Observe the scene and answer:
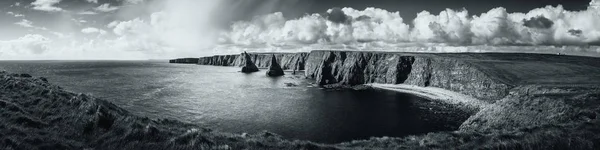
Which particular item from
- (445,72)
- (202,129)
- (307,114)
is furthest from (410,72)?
(202,129)

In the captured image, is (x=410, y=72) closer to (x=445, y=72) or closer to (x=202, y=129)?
(x=445, y=72)

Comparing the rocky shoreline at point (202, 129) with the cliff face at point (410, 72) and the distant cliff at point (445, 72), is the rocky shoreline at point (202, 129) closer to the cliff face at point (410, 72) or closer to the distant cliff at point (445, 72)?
the distant cliff at point (445, 72)

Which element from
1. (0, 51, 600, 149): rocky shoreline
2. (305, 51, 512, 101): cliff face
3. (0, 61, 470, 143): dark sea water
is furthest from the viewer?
(305, 51, 512, 101): cliff face

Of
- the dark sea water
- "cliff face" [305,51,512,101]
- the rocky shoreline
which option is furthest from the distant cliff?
the rocky shoreline

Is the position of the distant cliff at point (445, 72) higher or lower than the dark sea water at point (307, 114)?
higher

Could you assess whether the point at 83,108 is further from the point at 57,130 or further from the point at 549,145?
the point at 549,145

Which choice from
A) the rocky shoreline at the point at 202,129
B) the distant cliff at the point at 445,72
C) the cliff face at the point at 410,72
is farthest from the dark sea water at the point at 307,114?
the distant cliff at the point at 445,72

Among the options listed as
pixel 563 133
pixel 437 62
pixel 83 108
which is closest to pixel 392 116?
pixel 563 133

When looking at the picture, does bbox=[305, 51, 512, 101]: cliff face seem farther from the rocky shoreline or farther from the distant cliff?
the rocky shoreline

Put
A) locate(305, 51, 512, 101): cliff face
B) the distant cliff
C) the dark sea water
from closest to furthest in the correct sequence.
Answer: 1. the dark sea water
2. the distant cliff
3. locate(305, 51, 512, 101): cliff face
